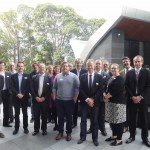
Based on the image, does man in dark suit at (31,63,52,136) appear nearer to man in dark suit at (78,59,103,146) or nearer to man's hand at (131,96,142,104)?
man in dark suit at (78,59,103,146)

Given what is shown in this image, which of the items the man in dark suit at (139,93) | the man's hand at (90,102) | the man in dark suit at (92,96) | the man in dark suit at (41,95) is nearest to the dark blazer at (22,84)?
the man in dark suit at (41,95)

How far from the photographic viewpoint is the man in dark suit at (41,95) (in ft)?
17.5

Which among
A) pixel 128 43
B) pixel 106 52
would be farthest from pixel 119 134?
pixel 128 43

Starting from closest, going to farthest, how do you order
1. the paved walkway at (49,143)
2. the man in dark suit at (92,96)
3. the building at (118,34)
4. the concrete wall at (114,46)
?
the paved walkway at (49,143) → the man in dark suit at (92,96) → the building at (118,34) → the concrete wall at (114,46)

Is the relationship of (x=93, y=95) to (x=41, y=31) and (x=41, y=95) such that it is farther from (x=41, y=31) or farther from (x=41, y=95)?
(x=41, y=31)

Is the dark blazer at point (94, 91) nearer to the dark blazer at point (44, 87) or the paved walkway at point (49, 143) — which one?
the paved walkway at point (49, 143)

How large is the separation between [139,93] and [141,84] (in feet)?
0.65

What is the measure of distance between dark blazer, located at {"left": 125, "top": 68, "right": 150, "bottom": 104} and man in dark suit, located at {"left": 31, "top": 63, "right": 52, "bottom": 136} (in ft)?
6.67

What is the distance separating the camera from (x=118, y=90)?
14.6 ft

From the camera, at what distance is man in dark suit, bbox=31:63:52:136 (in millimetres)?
5344

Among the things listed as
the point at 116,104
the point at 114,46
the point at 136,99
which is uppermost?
the point at 114,46

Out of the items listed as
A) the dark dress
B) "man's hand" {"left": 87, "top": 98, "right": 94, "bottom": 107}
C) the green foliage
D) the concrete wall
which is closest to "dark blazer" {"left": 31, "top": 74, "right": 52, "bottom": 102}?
"man's hand" {"left": 87, "top": 98, "right": 94, "bottom": 107}

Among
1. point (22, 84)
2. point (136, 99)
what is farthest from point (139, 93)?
point (22, 84)

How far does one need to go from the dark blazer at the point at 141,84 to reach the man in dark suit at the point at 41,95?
2033 mm
